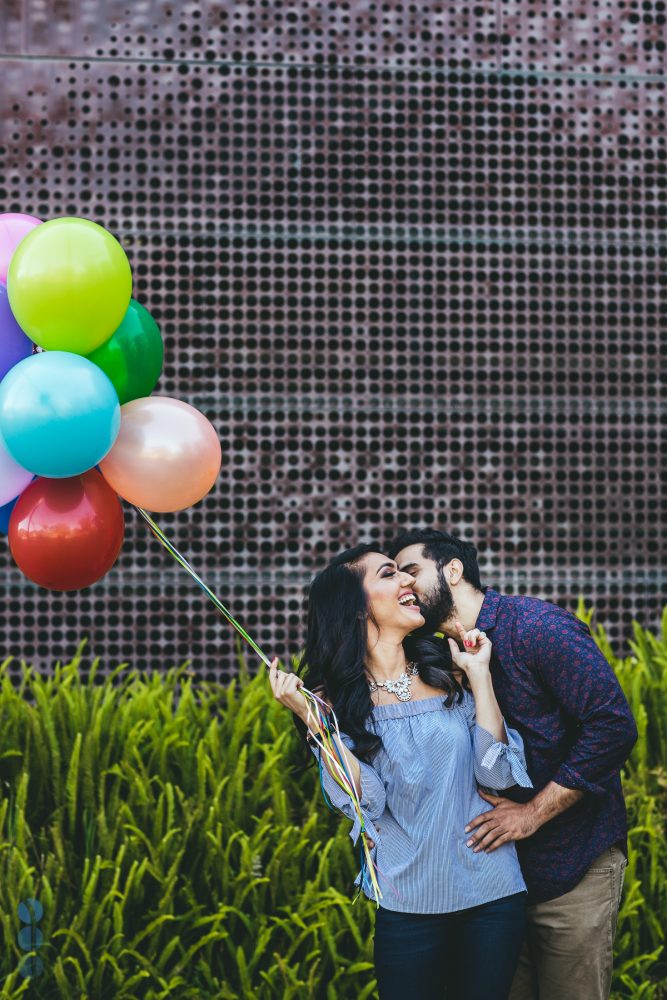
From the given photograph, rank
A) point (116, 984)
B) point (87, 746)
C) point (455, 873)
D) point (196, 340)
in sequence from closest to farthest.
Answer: point (455, 873) < point (116, 984) < point (87, 746) < point (196, 340)

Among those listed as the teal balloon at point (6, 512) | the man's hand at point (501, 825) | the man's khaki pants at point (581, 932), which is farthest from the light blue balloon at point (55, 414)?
the man's khaki pants at point (581, 932)

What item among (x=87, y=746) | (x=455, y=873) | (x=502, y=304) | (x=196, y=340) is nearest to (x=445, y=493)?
(x=502, y=304)

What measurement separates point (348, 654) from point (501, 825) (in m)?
0.54

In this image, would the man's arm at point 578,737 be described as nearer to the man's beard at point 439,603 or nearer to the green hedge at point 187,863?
the man's beard at point 439,603

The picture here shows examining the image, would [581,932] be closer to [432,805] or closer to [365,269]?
[432,805]

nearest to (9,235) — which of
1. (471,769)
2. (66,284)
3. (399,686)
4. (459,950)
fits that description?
(66,284)

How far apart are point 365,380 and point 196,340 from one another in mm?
925

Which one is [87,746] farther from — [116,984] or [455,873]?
[455,873]

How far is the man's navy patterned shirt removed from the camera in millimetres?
2432

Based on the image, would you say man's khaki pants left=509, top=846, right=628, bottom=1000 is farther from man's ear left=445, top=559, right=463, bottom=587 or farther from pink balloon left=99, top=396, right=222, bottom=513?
pink balloon left=99, top=396, right=222, bottom=513

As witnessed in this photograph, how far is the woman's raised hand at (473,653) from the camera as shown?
2.48 m

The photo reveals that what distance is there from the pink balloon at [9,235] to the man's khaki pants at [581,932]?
210cm

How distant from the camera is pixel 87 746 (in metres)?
3.99

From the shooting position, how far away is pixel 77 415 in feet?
7.88
